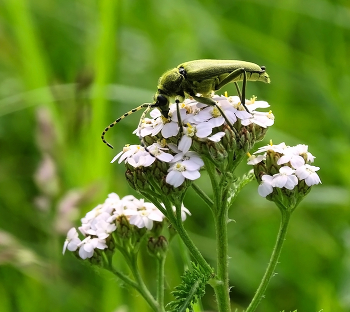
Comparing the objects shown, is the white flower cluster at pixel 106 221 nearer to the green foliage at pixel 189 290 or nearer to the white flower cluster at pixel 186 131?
the white flower cluster at pixel 186 131

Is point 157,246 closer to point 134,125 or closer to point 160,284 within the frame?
point 160,284

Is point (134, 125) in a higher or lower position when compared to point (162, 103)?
higher

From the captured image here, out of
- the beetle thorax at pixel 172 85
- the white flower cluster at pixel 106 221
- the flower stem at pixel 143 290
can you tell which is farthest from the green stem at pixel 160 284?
the beetle thorax at pixel 172 85

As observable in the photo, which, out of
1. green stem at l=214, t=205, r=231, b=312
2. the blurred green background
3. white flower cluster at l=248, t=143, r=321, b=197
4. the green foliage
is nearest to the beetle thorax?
white flower cluster at l=248, t=143, r=321, b=197

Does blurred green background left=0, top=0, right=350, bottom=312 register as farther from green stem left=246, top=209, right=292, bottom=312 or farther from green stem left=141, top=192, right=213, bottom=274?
green stem left=246, top=209, right=292, bottom=312

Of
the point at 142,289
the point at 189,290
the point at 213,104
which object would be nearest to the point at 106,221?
the point at 142,289

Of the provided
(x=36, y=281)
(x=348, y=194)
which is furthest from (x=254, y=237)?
(x=36, y=281)
